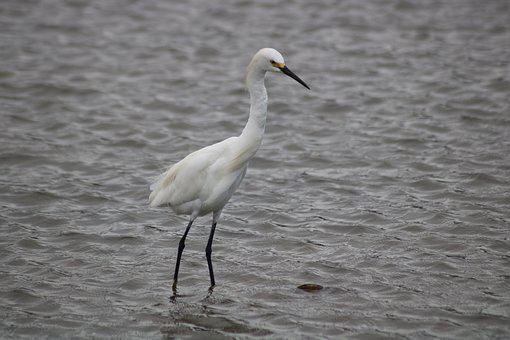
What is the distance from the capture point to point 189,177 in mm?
7176

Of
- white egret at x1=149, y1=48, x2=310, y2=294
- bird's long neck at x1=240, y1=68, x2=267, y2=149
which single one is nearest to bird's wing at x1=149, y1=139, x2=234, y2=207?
white egret at x1=149, y1=48, x2=310, y2=294

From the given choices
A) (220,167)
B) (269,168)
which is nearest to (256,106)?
(220,167)

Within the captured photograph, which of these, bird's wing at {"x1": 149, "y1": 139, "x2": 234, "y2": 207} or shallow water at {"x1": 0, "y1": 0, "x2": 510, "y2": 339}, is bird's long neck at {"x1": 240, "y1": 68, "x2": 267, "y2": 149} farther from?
shallow water at {"x1": 0, "y1": 0, "x2": 510, "y2": 339}

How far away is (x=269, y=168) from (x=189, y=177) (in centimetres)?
323

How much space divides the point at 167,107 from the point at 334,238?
4781mm

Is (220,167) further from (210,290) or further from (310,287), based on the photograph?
(310,287)

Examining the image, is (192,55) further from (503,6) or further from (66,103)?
(503,6)

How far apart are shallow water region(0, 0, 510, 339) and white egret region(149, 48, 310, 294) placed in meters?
0.76

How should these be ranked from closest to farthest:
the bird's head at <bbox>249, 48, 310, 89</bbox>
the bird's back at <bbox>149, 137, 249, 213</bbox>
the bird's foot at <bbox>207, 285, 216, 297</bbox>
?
the bird's head at <bbox>249, 48, 310, 89</bbox>, the bird's back at <bbox>149, 137, 249, 213</bbox>, the bird's foot at <bbox>207, 285, 216, 297</bbox>

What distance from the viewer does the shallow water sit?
686cm

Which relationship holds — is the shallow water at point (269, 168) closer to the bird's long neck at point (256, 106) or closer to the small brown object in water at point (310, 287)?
the small brown object in water at point (310, 287)

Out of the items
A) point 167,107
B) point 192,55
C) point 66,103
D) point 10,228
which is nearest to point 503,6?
point 192,55

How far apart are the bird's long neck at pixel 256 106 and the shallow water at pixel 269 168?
1389 millimetres

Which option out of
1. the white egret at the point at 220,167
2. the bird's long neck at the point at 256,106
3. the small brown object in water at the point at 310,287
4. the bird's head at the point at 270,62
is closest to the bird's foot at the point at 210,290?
the white egret at the point at 220,167
